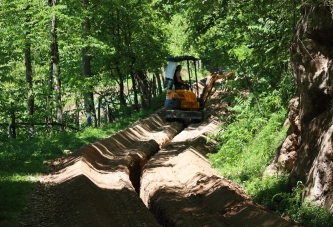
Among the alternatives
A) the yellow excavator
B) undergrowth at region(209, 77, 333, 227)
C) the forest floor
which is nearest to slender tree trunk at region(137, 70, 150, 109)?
the yellow excavator

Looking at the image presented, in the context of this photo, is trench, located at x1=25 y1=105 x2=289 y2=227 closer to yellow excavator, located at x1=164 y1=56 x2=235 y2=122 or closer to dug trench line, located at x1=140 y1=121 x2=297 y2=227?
dug trench line, located at x1=140 y1=121 x2=297 y2=227

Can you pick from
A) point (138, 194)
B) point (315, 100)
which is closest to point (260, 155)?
point (315, 100)

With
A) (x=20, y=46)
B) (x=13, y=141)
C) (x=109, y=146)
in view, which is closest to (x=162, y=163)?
(x=109, y=146)

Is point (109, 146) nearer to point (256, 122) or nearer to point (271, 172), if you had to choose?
point (256, 122)

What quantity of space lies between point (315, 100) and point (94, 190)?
19.4 feet

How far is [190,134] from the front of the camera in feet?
80.5

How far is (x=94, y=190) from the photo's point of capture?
42.4ft

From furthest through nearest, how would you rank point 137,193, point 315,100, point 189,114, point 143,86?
point 143,86
point 189,114
point 137,193
point 315,100

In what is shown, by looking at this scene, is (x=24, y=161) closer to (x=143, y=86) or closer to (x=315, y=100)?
(x=315, y=100)

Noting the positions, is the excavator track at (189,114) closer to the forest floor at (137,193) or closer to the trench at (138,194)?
the forest floor at (137,193)

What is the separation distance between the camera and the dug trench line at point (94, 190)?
35.1ft

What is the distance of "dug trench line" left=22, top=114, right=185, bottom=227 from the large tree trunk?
3658 millimetres

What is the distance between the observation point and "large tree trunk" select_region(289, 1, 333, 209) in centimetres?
1112

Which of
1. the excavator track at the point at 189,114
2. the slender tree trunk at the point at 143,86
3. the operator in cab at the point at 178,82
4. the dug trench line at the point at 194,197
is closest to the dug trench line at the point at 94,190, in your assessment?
the dug trench line at the point at 194,197
